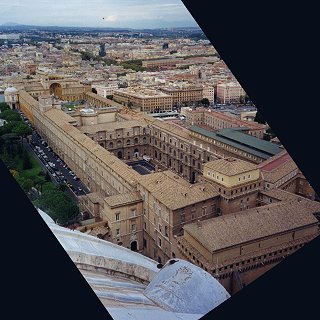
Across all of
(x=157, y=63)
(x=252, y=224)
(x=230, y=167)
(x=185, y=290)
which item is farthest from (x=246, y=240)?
(x=157, y=63)

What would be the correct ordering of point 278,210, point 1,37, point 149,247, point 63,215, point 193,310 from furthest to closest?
point 149,247 < point 63,215 < point 278,210 < point 1,37 < point 193,310

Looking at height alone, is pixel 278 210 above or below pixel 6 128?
below

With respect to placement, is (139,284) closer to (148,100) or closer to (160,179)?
(160,179)

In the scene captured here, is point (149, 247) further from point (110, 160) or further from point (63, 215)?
point (110, 160)

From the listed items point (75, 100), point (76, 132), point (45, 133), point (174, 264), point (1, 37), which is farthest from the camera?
point (75, 100)

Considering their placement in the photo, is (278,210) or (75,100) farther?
(75,100)

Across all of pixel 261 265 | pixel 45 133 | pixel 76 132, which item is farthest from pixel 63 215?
pixel 45 133

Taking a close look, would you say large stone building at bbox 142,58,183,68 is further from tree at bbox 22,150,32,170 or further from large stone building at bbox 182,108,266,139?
tree at bbox 22,150,32,170
